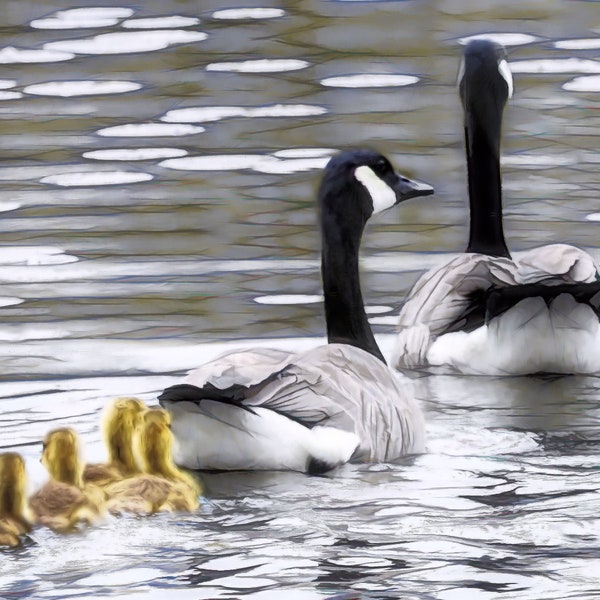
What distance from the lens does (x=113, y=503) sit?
7.35 meters

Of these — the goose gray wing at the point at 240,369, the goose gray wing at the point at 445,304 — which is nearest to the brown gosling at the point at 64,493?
the goose gray wing at the point at 240,369

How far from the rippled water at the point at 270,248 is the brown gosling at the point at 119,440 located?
34cm

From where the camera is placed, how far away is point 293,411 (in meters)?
7.80

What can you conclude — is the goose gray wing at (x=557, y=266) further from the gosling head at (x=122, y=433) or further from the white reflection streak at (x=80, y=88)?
the white reflection streak at (x=80, y=88)

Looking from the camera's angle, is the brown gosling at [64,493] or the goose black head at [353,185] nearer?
the brown gosling at [64,493]

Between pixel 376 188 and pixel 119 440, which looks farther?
pixel 376 188

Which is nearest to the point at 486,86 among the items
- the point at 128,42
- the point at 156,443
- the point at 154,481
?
the point at 156,443

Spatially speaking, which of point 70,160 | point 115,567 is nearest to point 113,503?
point 115,567

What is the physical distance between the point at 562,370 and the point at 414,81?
608 centimetres

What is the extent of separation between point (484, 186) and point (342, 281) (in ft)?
8.47

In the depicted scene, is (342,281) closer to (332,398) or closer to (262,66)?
(332,398)

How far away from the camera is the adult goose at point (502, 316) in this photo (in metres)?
9.81

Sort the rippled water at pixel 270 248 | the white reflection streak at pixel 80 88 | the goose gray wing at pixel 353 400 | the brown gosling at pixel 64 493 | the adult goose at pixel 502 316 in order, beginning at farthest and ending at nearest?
the white reflection streak at pixel 80 88 → the adult goose at pixel 502 316 → the goose gray wing at pixel 353 400 → the brown gosling at pixel 64 493 → the rippled water at pixel 270 248

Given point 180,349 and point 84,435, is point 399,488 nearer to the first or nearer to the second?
point 84,435
